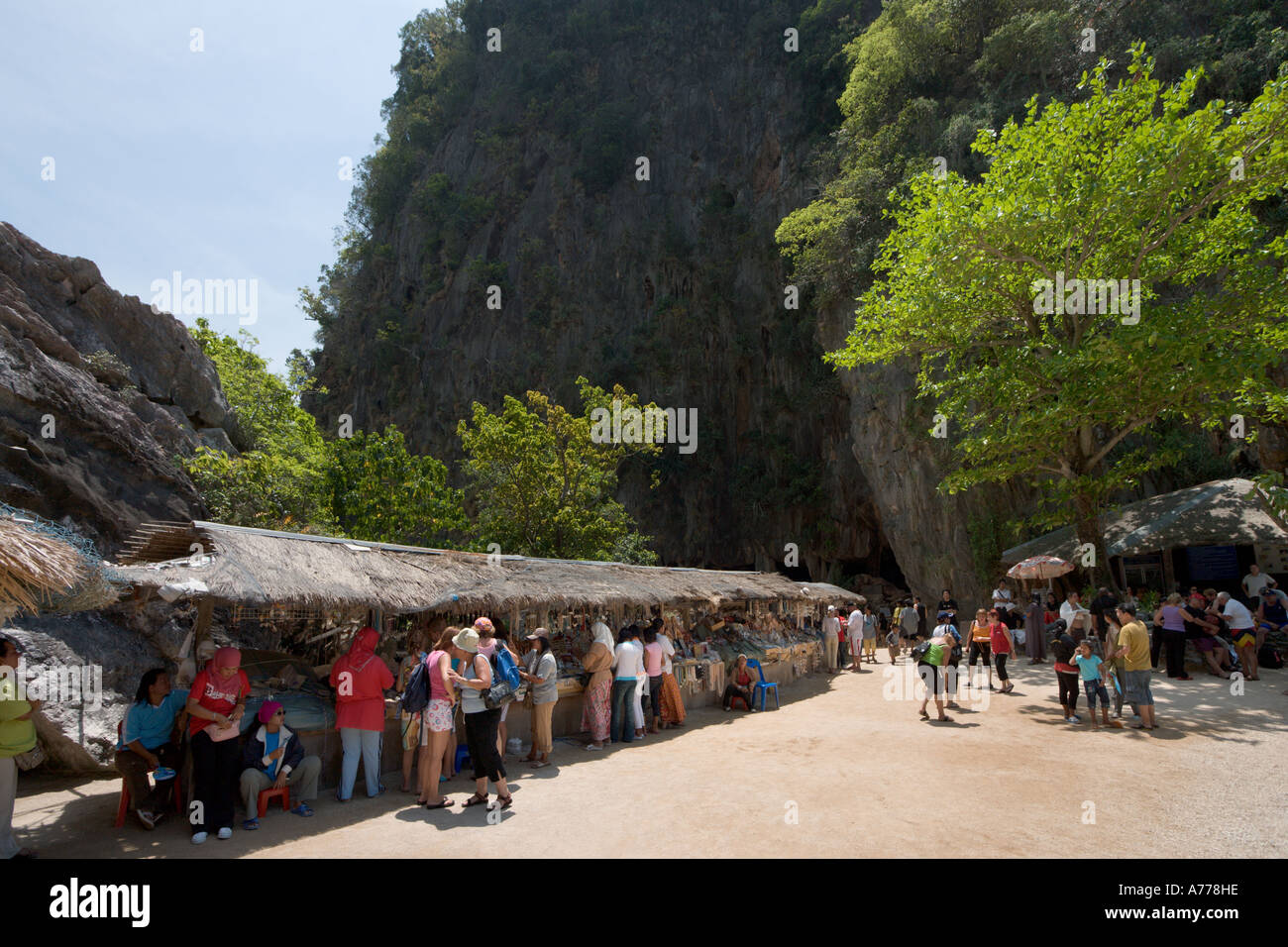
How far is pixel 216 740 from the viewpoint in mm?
5500

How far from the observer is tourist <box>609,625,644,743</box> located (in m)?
8.86

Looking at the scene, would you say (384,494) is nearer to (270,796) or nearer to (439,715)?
(270,796)

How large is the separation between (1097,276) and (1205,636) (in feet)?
23.5

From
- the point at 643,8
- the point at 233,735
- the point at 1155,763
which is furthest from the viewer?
the point at 643,8

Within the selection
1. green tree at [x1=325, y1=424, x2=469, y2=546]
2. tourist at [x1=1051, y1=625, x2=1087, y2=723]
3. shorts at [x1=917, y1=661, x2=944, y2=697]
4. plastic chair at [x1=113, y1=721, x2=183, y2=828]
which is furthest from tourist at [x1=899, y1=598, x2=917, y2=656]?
plastic chair at [x1=113, y1=721, x2=183, y2=828]

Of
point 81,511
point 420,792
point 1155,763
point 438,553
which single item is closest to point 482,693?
point 420,792

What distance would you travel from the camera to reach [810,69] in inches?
1323

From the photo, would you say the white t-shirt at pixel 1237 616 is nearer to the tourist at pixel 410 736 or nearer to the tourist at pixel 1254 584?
the tourist at pixel 1254 584

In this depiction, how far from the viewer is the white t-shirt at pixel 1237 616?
1091 centimetres

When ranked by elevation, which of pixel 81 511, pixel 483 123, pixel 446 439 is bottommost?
pixel 81 511

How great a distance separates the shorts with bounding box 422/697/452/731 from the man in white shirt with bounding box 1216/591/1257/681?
12114 millimetres

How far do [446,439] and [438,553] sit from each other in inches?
1235

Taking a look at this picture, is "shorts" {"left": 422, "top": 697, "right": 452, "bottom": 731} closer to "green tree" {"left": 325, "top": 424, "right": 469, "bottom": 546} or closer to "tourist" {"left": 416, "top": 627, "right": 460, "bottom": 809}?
"tourist" {"left": 416, "top": 627, "right": 460, "bottom": 809}
